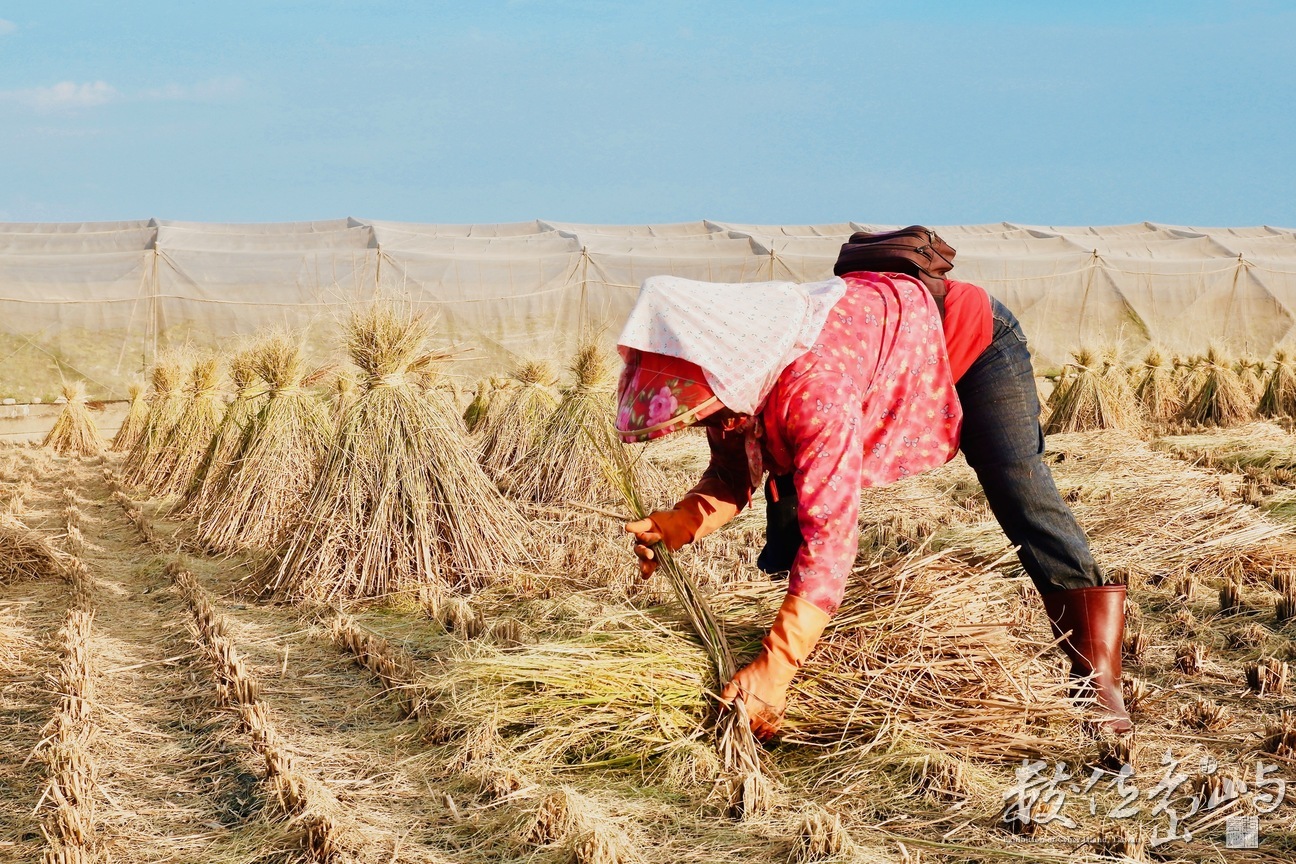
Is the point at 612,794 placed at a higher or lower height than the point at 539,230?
lower

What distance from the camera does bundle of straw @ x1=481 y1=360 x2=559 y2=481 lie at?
24.1 ft

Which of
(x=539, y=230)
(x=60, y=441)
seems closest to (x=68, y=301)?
(x=60, y=441)

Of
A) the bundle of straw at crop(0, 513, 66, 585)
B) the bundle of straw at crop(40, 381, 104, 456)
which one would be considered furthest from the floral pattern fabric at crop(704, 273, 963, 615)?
the bundle of straw at crop(40, 381, 104, 456)

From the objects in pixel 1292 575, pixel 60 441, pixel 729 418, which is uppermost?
pixel 729 418

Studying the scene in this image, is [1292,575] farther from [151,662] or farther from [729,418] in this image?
[151,662]

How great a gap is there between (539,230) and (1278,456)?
51.4 ft

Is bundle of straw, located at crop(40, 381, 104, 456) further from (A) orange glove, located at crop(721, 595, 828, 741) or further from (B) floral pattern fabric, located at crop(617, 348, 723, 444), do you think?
(A) orange glove, located at crop(721, 595, 828, 741)

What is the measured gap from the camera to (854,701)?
274 centimetres

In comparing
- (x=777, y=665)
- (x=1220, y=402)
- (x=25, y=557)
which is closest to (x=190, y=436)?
(x=25, y=557)

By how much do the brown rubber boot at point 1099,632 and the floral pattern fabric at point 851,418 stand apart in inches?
19.8

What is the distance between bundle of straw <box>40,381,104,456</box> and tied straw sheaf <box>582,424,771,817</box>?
10.2 metres

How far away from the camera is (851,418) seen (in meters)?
2.48

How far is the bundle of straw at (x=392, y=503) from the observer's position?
4758mm

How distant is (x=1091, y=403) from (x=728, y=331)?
8.74m
